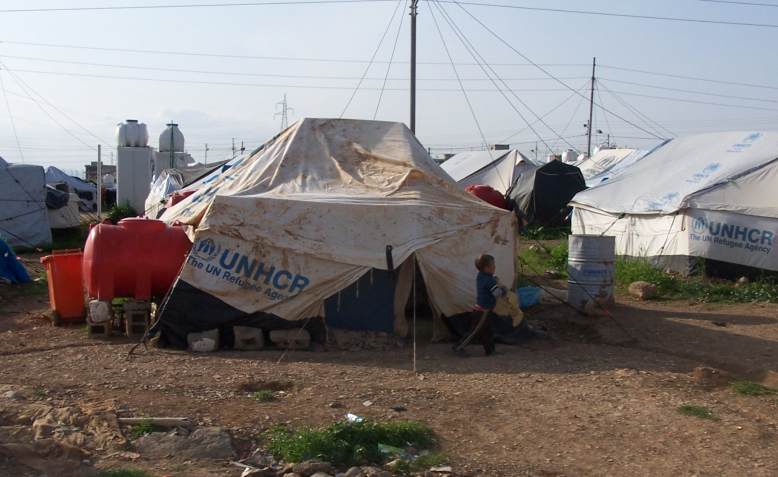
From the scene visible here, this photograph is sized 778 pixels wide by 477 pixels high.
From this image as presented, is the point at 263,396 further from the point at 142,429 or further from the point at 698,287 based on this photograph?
the point at 698,287

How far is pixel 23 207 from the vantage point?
2161 centimetres

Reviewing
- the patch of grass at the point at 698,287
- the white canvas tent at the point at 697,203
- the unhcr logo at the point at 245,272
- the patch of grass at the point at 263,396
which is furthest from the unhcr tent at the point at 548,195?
the patch of grass at the point at 263,396

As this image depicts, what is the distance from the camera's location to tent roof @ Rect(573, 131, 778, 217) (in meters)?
15.0

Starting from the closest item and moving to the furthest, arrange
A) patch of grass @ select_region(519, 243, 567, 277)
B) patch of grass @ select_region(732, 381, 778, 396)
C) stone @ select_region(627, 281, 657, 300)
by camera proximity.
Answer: patch of grass @ select_region(732, 381, 778, 396)
stone @ select_region(627, 281, 657, 300)
patch of grass @ select_region(519, 243, 567, 277)

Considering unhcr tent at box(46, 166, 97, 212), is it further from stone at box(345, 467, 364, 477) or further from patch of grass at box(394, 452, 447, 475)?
stone at box(345, 467, 364, 477)

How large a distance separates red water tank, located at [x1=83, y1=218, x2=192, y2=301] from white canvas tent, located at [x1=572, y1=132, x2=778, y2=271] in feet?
30.2

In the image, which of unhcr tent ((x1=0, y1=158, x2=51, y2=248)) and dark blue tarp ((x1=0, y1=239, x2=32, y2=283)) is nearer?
dark blue tarp ((x1=0, y1=239, x2=32, y2=283))

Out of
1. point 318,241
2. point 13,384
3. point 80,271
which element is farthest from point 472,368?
point 80,271

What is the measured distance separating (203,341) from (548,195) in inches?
653

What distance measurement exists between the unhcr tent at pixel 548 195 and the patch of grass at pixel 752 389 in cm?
1629

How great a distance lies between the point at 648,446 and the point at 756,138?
11.8 metres

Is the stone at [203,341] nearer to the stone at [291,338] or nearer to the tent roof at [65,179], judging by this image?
the stone at [291,338]

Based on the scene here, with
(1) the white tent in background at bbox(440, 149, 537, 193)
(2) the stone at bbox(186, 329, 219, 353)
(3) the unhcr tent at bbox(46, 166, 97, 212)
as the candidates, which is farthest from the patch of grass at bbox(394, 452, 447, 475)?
(3) the unhcr tent at bbox(46, 166, 97, 212)

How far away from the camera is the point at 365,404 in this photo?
24.7 ft
